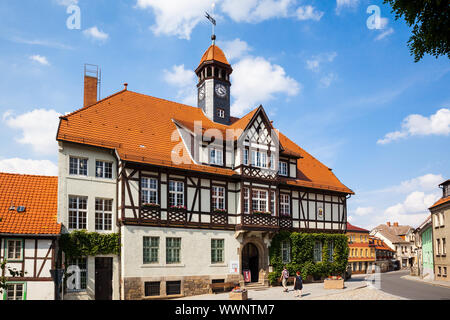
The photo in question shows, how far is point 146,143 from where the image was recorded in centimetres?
2742

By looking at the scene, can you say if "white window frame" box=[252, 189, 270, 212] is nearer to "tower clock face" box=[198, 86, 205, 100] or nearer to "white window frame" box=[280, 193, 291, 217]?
"white window frame" box=[280, 193, 291, 217]

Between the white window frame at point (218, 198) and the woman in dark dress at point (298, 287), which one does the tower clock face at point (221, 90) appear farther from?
the woman in dark dress at point (298, 287)

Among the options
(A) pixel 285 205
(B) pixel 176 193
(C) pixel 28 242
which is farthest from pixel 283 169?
(C) pixel 28 242

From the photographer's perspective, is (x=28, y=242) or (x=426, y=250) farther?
(x=426, y=250)

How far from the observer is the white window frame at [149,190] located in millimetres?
25766

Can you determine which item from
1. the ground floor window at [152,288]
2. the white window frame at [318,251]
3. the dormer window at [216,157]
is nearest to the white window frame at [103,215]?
the ground floor window at [152,288]

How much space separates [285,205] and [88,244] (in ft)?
50.7

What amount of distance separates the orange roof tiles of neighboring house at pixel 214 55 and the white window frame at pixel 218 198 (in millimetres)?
11850

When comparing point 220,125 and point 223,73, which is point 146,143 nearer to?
point 220,125

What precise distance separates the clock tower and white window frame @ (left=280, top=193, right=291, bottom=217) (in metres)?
7.71

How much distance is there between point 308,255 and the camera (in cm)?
3319

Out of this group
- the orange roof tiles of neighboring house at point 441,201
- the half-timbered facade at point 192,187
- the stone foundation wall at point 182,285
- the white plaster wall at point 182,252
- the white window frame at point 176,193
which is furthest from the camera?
the orange roof tiles of neighboring house at point 441,201

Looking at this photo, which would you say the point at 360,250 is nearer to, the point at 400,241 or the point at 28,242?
the point at 400,241
